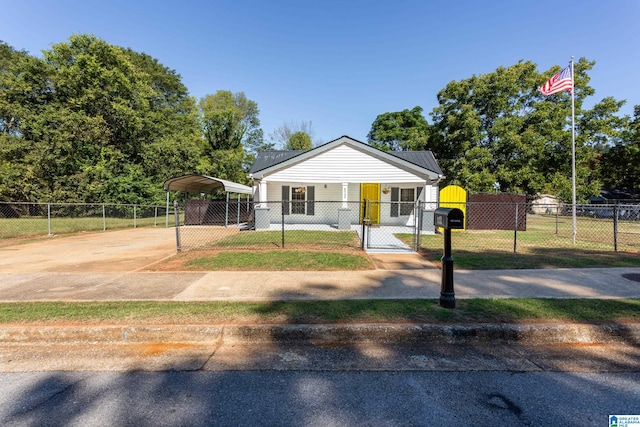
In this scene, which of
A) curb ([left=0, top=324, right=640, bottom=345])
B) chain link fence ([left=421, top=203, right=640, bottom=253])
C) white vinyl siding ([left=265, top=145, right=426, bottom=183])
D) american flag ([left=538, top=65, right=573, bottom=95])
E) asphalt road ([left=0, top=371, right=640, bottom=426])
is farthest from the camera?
white vinyl siding ([left=265, top=145, right=426, bottom=183])

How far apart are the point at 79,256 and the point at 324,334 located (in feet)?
27.7

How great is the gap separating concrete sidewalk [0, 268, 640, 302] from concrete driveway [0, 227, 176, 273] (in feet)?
2.05

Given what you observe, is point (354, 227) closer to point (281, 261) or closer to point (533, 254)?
point (533, 254)

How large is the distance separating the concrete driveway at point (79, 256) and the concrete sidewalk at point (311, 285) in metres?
0.63

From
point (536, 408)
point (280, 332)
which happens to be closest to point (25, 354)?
point (280, 332)

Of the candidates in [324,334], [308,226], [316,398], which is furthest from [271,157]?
[316,398]

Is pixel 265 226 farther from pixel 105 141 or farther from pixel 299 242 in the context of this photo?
pixel 105 141

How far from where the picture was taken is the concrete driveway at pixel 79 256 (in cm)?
707

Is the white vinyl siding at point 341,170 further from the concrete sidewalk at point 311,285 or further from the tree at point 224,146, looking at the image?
the tree at point 224,146

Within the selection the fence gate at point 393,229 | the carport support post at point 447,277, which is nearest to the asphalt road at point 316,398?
the carport support post at point 447,277

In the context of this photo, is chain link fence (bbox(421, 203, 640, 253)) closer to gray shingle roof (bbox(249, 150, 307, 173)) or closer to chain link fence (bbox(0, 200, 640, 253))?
chain link fence (bbox(0, 200, 640, 253))

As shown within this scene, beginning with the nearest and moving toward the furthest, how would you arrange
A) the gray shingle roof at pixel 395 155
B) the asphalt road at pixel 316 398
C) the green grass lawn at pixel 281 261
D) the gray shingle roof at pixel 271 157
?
the asphalt road at pixel 316 398, the green grass lawn at pixel 281 261, the gray shingle roof at pixel 395 155, the gray shingle roof at pixel 271 157

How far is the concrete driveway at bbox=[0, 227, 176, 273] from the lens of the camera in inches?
278

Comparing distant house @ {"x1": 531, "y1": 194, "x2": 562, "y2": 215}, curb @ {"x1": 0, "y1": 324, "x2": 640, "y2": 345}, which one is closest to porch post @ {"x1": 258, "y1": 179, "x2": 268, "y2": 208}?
distant house @ {"x1": 531, "y1": 194, "x2": 562, "y2": 215}
